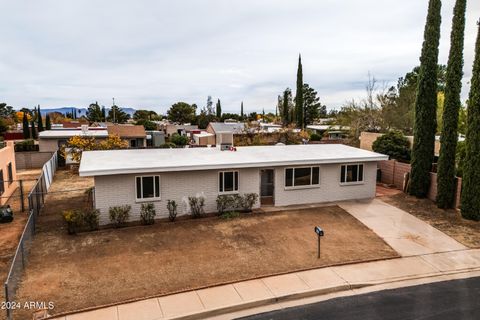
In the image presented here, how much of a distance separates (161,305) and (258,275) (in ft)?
10.6

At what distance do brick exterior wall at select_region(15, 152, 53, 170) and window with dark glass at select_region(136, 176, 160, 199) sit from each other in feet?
76.3

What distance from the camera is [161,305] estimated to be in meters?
9.46

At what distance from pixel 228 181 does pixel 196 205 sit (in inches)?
80.3

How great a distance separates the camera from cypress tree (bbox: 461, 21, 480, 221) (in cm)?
1673

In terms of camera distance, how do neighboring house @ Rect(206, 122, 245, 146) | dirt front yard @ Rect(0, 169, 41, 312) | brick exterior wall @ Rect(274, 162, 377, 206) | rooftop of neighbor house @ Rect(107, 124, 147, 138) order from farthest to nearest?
neighboring house @ Rect(206, 122, 245, 146)
rooftop of neighbor house @ Rect(107, 124, 147, 138)
brick exterior wall @ Rect(274, 162, 377, 206)
dirt front yard @ Rect(0, 169, 41, 312)

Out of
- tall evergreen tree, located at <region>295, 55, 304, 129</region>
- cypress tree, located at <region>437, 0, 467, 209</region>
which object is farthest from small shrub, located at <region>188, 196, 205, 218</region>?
tall evergreen tree, located at <region>295, 55, 304, 129</region>

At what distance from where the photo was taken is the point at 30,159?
3362 centimetres

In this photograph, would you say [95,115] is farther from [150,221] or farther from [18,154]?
[150,221]

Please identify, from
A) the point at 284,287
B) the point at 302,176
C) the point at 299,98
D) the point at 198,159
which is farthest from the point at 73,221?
the point at 299,98

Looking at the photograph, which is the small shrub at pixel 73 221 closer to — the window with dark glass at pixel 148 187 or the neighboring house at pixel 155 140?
the window with dark glass at pixel 148 187

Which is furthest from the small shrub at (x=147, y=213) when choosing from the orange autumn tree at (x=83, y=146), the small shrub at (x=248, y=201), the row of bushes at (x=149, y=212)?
the orange autumn tree at (x=83, y=146)

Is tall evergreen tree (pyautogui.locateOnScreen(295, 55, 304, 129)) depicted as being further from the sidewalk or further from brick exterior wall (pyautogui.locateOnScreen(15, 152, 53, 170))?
the sidewalk

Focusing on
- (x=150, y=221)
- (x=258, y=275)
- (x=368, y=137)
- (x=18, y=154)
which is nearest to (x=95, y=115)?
(x=18, y=154)

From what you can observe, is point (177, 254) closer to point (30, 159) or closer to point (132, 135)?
point (30, 159)
